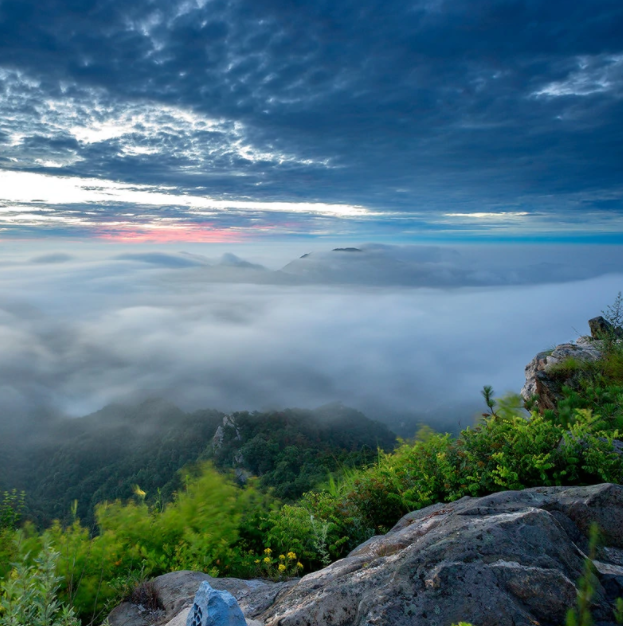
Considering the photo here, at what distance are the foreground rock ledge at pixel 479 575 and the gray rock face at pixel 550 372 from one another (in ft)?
19.2

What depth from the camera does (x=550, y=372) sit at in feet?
30.0

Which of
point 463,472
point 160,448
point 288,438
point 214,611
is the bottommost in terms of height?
point 160,448

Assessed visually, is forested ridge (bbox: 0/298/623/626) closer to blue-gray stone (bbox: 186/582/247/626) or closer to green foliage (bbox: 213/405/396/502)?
blue-gray stone (bbox: 186/582/247/626)

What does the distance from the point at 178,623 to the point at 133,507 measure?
2.95m

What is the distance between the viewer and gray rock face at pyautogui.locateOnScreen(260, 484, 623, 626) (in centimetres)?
229

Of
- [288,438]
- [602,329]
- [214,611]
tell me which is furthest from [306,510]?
[288,438]

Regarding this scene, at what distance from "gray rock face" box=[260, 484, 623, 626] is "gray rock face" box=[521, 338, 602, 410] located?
5963 millimetres

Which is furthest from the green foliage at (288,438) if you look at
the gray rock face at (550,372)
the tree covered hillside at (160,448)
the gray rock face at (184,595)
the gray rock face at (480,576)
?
the gray rock face at (480,576)

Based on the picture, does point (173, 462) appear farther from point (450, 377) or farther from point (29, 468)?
point (450, 377)

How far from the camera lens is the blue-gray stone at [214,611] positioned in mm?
2400

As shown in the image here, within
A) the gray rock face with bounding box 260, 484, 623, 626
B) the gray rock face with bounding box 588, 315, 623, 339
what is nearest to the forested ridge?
the gray rock face with bounding box 260, 484, 623, 626

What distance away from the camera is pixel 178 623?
2.94 m

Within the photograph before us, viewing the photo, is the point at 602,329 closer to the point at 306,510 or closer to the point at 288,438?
the point at 306,510

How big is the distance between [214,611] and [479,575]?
1.56 m
